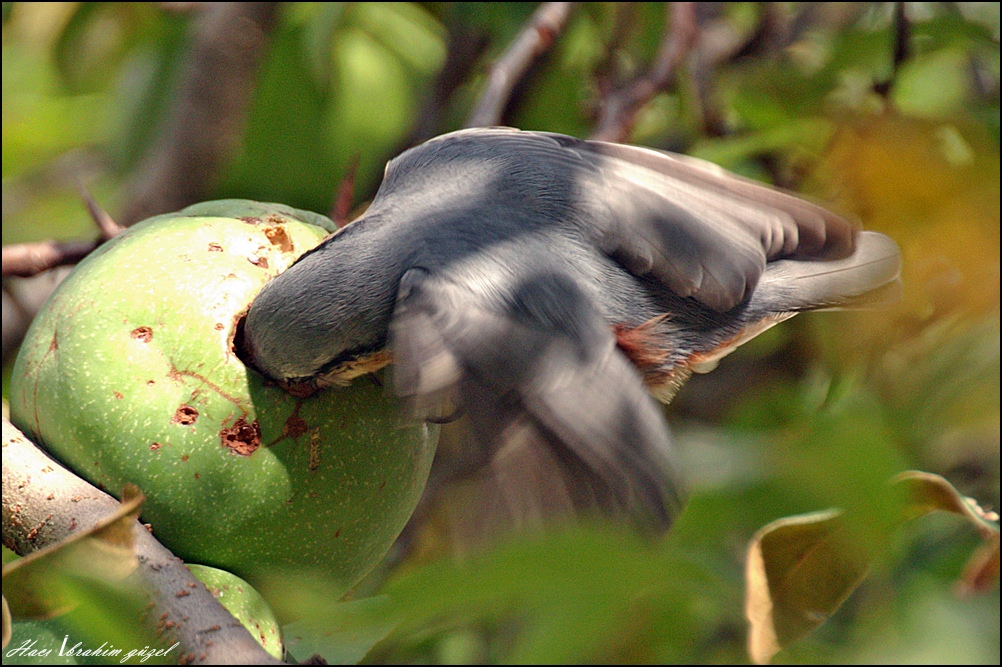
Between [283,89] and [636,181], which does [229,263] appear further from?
[283,89]

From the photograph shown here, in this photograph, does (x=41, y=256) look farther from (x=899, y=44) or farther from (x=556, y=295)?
(x=899, y=44)

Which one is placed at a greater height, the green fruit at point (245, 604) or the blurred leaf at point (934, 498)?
the blurred leaf at point (934, 498)

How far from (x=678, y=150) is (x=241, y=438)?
2173 mm

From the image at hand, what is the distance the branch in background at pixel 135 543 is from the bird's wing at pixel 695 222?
745 millimetres

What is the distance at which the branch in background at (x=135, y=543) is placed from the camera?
3.20ft

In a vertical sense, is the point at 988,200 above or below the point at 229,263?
below

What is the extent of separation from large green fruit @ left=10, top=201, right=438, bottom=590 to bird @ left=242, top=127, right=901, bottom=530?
0.06 metres

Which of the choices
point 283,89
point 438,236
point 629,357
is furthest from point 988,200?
point 283,89

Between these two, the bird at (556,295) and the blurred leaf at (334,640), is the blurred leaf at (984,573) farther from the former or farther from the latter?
the blurred leaf at (334,640)

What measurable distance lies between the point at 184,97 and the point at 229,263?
1.29 m

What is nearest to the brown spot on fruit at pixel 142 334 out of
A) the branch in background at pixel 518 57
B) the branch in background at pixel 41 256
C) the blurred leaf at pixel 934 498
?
the branch in background at pixel 41 256

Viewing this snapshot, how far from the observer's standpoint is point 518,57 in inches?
93.4

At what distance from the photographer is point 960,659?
2.61 feet

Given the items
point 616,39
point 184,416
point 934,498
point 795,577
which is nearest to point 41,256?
point 184,416
